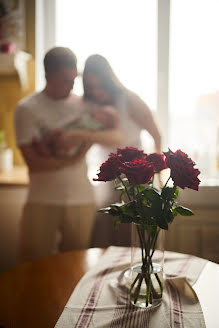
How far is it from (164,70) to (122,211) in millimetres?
1398

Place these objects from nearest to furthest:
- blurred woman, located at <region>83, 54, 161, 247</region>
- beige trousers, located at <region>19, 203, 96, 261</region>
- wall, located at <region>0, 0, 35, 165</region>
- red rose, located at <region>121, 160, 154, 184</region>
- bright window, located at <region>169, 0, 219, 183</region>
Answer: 1. red rose, located at <region>121, 160, 154, 184</region>
2. blurred woman, located at <region>83, 54, 161, 247</region>
3. beige trousers, located at <region>19, 203, 96, 261</region>
4. bright window, located at <region>169, 0, 219, 183</region>
5. wall, located at <region>0, 0, 35, 165</region>

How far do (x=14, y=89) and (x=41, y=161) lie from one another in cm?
80

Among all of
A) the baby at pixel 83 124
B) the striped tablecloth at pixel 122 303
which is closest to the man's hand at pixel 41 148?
the baby at pixel 83 124

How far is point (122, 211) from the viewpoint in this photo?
80 centimetres

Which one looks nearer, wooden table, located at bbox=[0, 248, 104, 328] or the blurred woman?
wooden table, located at bbox=[0, 248, 104, 328]

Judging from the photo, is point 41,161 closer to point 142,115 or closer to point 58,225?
point 58,225

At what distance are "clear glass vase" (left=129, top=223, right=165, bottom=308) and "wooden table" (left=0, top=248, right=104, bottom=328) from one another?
7.6 inches

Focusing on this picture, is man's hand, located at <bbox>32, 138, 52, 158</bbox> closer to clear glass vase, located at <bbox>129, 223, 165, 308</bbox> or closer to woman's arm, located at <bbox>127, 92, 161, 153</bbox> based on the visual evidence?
woman's arm, located at <bbox>127, 92, 161, 153</bbox>

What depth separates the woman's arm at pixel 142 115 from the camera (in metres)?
1.54

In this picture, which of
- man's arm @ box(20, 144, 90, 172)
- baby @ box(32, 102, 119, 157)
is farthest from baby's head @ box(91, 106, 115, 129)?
man's arm @ box(20, 144, 90, 172)

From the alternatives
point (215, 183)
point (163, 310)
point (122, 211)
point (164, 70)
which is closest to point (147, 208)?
point (122, 211)

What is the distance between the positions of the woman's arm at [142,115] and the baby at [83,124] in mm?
78

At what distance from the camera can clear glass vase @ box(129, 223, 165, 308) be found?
Result: 82cm

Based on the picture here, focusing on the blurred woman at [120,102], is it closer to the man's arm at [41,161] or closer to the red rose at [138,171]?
the man's arm at [41,161]
